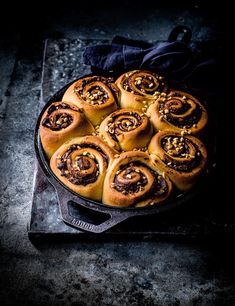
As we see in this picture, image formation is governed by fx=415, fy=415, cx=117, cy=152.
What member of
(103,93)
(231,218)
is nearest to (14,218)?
Answer: (103,93)

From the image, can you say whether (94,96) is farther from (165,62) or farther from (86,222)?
(86,222)

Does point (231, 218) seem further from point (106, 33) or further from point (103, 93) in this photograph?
point (106, 33)

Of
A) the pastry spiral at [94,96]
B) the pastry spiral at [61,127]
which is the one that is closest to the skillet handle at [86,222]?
the pastry spiral at [61,127]

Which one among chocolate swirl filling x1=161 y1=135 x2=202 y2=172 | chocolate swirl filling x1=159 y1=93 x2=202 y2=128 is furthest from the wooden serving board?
chocolate swirl filling x1=159 y1=93 x2=202 y2=128

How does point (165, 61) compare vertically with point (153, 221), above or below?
above

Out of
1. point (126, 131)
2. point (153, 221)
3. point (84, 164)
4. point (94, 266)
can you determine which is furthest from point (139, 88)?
point (94, 266)

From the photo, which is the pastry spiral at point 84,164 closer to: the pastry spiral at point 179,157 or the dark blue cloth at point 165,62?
the pastry spiral at point 179,157

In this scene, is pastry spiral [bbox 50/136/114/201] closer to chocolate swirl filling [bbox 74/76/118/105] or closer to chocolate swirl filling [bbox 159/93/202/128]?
chocolate swirl filling [bbox 74/76/118/105]
